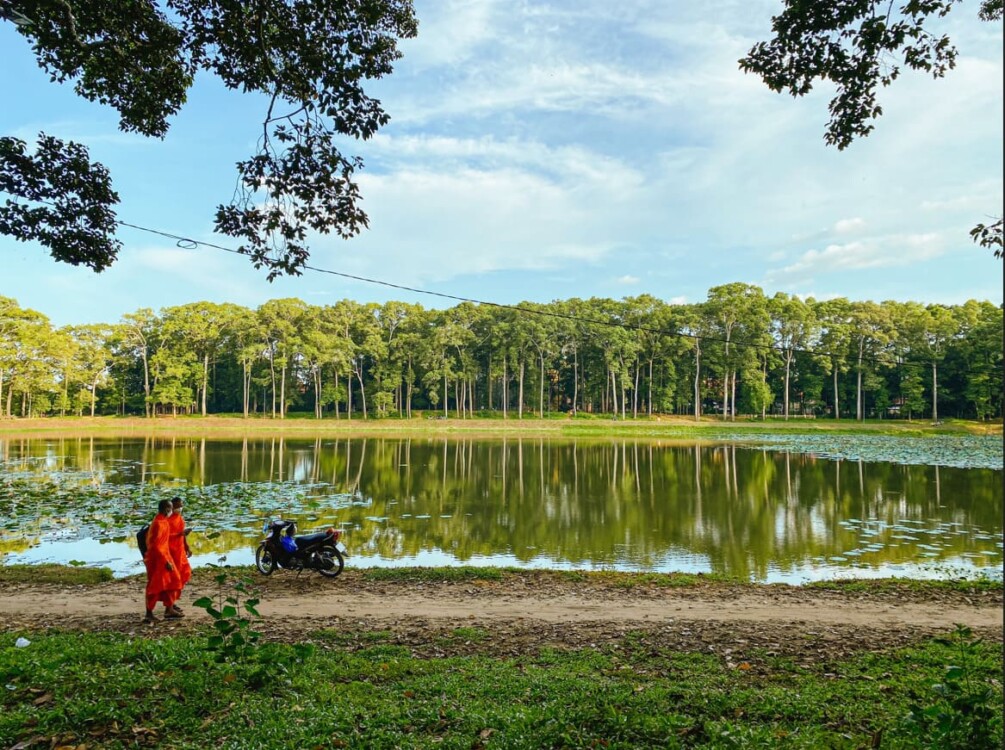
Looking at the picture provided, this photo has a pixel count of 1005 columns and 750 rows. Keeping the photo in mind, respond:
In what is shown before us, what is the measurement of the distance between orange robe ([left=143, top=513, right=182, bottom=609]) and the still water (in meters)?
4.05

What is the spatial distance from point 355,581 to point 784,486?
17252 mm

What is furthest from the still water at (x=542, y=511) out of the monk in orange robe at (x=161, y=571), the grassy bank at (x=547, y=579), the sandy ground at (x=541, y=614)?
the monk in orange robe at (x=161, y=571)

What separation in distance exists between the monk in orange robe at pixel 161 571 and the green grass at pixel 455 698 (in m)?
1.29

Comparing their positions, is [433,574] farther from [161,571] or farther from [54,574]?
[54,574]

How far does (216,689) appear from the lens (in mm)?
4758

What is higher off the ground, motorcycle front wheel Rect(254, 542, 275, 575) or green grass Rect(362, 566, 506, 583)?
motorcycle front wheel Rect(254, 542, 275, 575)

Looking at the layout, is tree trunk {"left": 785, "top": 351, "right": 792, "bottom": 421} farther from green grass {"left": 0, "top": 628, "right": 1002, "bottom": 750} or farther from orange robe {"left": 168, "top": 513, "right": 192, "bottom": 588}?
orange robe {"left": 168, "top": 513, "right": 192, "bottom": 588}

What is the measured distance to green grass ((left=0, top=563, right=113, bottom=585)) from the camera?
9.47 metres

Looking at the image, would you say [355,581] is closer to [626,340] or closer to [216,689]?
[216,689]

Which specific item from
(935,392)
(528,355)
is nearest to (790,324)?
(935,392)

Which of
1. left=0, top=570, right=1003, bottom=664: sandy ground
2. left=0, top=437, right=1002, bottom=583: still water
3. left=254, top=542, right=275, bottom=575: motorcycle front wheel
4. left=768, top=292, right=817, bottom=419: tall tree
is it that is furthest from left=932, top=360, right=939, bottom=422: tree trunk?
left=254, top=542, right=275, bottom=575: motorcycle front wheel

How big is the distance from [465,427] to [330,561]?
48.1 meters

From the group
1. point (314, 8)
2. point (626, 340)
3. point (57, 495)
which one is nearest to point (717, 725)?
point (314, 8)

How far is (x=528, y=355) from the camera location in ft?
222
